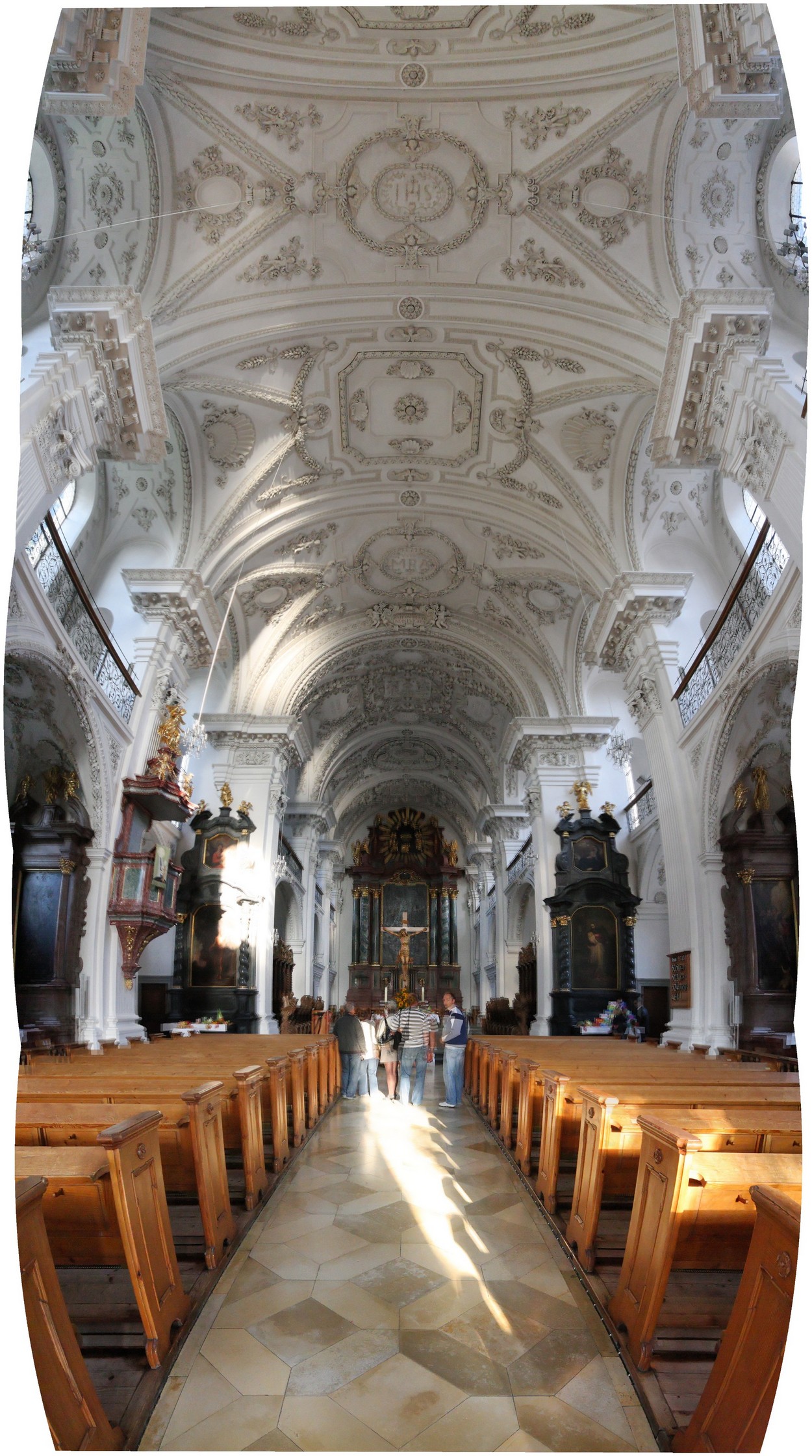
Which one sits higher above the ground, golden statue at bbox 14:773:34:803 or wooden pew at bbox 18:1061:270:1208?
golden statue at bbox 14:773:34:803

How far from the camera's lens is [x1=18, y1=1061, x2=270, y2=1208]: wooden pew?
432 centimetres

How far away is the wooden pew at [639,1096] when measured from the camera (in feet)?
15.0

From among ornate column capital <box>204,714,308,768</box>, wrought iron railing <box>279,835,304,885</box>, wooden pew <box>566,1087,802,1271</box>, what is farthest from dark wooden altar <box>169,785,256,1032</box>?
wooden pew <box>566,1087,802,1271</box>

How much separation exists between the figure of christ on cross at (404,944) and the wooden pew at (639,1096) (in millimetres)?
25641

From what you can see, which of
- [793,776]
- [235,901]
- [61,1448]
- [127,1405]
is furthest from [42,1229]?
[235,901]

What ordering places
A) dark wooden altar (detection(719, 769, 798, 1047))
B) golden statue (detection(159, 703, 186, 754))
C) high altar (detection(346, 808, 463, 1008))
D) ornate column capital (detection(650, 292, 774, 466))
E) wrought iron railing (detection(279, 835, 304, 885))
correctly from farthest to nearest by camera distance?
high altar (detection(346, 808, 463, 1008))
wrought iron railing (detection(279, 835, 304, 885))
golden statue (detection(159, 703, 186, 754))
dark wooden altar (detection(719, 769, 798, 1047))
ornate column capital (detection(650, 292, 774, 466))

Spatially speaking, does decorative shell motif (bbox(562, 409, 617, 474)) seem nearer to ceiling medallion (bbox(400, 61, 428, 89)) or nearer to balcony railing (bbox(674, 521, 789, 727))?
balcony railing (bbox(674, 521, 789, 727))

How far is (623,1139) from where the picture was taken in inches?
159

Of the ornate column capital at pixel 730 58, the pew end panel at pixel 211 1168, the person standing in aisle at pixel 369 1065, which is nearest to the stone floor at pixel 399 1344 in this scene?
the pew end panel at pixel 211 1168

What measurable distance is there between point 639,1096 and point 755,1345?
2.15 meters

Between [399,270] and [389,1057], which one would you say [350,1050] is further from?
[399,270]

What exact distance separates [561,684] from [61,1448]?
617 inches

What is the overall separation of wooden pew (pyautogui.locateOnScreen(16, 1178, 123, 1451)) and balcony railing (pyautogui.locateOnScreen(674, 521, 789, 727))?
817 centimetres

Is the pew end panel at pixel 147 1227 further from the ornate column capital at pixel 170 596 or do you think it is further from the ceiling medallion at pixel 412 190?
the ceiling medallion at pixel 412 190
